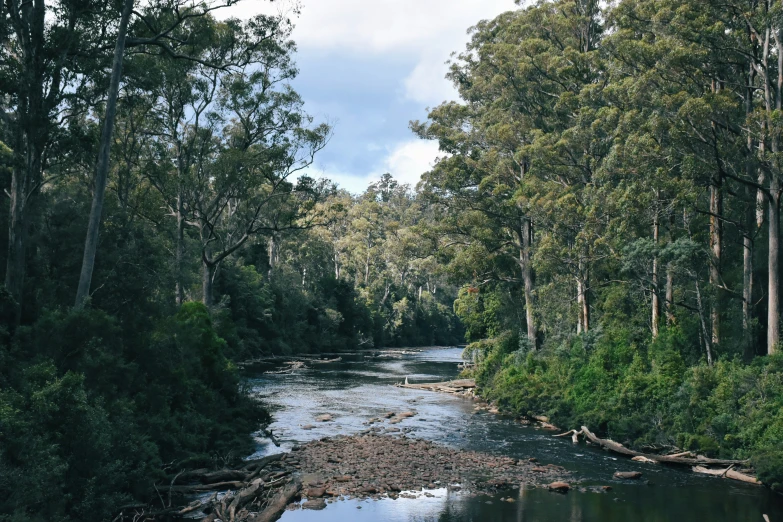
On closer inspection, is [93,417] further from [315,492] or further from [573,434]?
[573,434]

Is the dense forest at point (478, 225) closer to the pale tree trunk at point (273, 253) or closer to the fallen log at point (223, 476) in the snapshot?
the fallen log at point (223, 476)

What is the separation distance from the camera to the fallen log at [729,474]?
16516 millimetres

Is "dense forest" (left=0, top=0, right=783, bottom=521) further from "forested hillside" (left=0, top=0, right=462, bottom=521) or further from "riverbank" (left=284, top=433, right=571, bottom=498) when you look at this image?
"riverbank" (left=284, top=433, right=571, bottom=498)

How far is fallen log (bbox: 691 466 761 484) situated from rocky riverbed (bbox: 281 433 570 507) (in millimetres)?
3647

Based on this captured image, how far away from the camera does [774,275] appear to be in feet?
63.9

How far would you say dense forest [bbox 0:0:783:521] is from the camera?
1356 centimetres

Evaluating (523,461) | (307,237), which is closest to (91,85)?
(523,461)

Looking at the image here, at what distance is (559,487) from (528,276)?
2000cm

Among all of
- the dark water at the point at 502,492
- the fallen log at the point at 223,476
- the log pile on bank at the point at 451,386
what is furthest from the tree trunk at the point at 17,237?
the log pile on bank at the point at 451,386

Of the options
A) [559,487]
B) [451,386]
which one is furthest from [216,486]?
[451,386]

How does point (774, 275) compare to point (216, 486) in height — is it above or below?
above

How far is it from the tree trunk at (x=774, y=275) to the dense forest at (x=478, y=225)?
7 centimetres

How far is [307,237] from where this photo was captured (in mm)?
77312

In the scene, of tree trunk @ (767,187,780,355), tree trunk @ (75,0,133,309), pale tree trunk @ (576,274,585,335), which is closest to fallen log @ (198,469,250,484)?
tree trunk @ (75,0,133,309)
